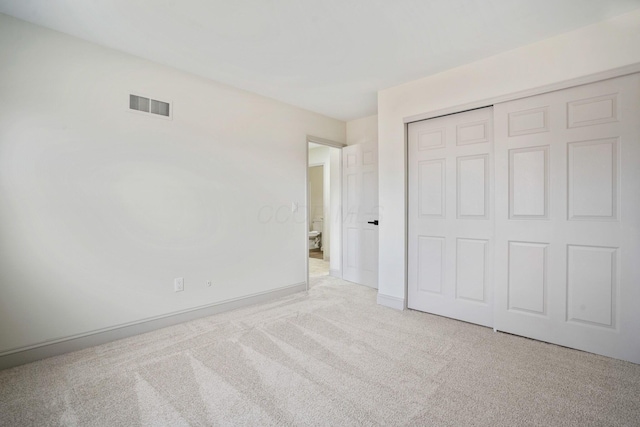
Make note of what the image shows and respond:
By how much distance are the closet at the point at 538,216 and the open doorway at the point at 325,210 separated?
174 cm

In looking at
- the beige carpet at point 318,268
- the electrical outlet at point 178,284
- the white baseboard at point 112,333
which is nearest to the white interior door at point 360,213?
the beige carpet at point 318,268

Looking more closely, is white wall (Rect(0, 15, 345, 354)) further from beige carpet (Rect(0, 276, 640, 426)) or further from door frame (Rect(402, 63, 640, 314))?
door frame (Rect(402, 63, 640, 314))

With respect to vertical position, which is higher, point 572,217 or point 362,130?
point 362,130

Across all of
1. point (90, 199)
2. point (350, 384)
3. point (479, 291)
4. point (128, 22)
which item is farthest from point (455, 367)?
point (128, 22)

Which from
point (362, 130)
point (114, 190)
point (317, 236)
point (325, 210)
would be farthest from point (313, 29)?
point (317, 236)

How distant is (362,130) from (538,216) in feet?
8.87

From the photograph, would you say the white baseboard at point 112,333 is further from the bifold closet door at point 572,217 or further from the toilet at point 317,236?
the toilet at point 317,236

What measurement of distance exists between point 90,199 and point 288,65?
82.7 inches

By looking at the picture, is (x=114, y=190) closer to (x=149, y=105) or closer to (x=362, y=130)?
(x=149, y=105)

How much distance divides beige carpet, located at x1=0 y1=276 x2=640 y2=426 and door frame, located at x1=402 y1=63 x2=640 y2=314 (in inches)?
40.4

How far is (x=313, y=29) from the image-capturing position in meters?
2.28

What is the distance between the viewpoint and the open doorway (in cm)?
489

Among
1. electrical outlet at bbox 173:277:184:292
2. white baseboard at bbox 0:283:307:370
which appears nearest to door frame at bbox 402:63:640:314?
white baseboard at bbox 0:283:307:370

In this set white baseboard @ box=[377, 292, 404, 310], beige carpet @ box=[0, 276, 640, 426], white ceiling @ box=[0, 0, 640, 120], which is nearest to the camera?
beige carpet @ box=[0, 276, 640, 426]
